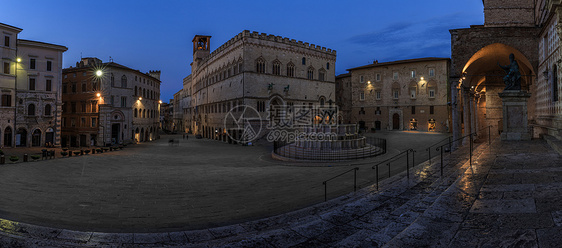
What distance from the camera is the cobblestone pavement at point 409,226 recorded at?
166 inches

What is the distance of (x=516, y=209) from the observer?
5016mm

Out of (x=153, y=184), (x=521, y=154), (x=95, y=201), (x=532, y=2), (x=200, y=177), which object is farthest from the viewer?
(x=532, y=2)

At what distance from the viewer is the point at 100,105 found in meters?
34.3

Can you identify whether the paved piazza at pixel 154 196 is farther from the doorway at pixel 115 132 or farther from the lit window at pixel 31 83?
the doorway at pixel 115 132

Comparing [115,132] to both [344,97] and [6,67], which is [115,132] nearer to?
[6,67]

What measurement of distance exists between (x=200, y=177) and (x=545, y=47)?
70.6 feet

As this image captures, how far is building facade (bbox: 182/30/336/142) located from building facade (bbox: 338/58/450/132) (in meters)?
9.97

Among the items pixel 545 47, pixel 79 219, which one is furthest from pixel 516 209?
pixel 545 47

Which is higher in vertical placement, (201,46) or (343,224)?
(201,46)

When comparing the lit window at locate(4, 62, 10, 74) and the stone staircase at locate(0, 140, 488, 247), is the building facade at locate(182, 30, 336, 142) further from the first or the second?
the stone staircase at locate(0, 140, 488, 247)

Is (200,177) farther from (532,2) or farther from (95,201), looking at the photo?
(532,2)

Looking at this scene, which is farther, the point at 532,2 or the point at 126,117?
the point at 126,117

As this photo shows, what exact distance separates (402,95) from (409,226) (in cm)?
4683

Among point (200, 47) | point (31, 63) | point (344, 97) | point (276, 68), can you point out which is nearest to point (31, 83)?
point (31, 63)
